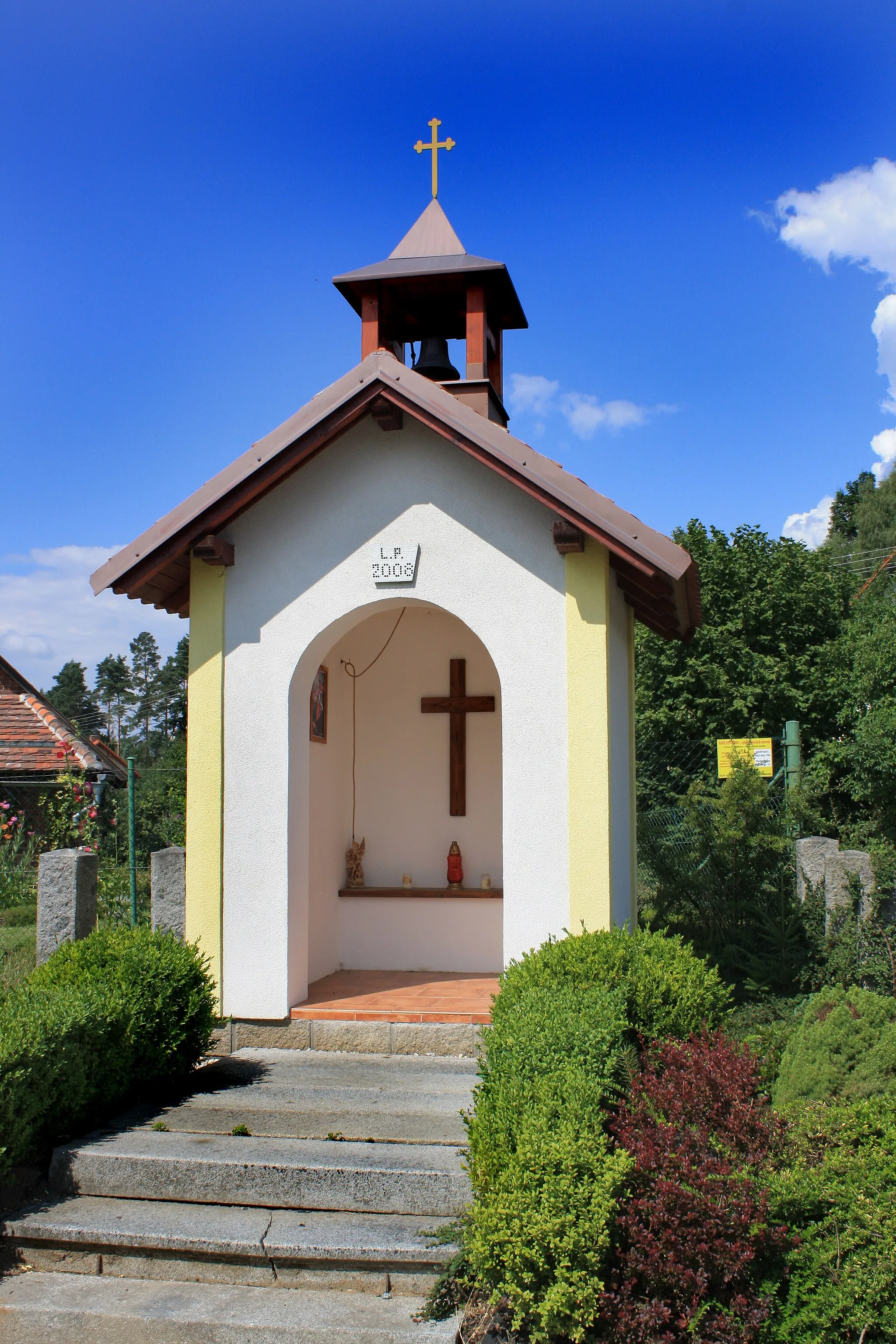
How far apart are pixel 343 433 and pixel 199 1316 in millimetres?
5266

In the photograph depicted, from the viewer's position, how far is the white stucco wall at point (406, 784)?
8.81 meters

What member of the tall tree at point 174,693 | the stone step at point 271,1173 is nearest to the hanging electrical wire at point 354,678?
the stone step at point 271,1173

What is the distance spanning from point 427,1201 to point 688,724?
20.2m

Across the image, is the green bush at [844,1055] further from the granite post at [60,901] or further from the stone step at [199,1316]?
the granite post at [60,901]

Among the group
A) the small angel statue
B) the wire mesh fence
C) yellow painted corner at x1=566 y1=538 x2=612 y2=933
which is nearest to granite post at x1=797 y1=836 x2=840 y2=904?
yellow painted corner at x1=566 y1=538 x2=612 y2=933

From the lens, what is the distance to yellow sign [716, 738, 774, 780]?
9.80 m

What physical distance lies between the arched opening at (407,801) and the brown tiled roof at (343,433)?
1.86 meters

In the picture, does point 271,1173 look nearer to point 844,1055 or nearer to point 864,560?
point 844,1055

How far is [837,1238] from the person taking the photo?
398cm

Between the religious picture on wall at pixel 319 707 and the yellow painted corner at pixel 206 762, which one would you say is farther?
the religious picture on wall at pixel 319 707

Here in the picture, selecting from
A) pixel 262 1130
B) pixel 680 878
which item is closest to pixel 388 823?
pixel 680 878

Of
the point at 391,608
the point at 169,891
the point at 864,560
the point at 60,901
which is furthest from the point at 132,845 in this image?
the point at 864,560

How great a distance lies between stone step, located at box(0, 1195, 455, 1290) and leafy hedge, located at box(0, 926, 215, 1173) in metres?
0.40

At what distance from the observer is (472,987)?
7.98 metres
